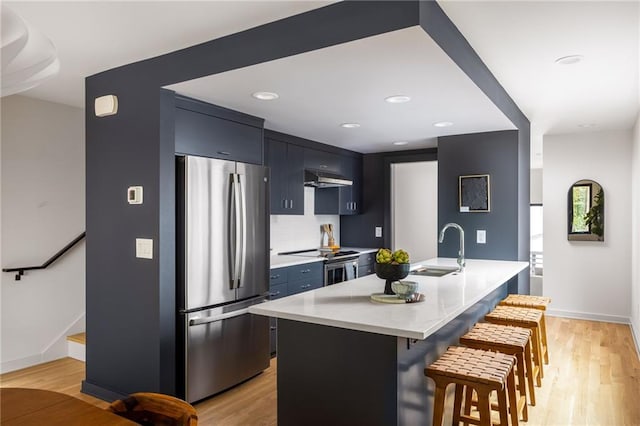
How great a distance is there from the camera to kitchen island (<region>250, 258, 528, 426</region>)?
6.73 feet

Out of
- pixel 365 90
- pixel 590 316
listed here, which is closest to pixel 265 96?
pixel 365 90

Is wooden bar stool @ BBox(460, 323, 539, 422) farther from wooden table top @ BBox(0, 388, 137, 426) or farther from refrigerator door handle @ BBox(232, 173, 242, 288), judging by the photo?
wooden table top @ BBox(0, 388, 137, 426)

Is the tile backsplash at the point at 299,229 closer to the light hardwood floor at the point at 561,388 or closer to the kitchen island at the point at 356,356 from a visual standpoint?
the light hardwood floor at the point at 561,388

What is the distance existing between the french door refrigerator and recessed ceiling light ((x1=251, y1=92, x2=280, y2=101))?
1.77 ft

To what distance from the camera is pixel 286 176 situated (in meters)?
4.90

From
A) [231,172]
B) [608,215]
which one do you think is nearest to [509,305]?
[231,172]

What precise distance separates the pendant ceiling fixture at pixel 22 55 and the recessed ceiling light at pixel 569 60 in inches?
116

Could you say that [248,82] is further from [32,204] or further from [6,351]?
[6,351]

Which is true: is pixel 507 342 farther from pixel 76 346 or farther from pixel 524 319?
pixel 76 346

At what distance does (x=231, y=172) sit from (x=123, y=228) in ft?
2.83

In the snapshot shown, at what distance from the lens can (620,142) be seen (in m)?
5.57

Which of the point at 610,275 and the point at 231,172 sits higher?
the point at 231,172

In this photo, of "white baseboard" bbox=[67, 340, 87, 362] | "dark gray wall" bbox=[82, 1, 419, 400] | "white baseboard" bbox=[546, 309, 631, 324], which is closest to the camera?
"dark gray wall" bbox=[82, 1, 419, 400]

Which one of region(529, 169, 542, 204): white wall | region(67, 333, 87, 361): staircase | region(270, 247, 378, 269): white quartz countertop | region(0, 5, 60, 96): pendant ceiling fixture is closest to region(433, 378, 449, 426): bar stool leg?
region(0, 5, 60, 96): pendant ceiling fixture
